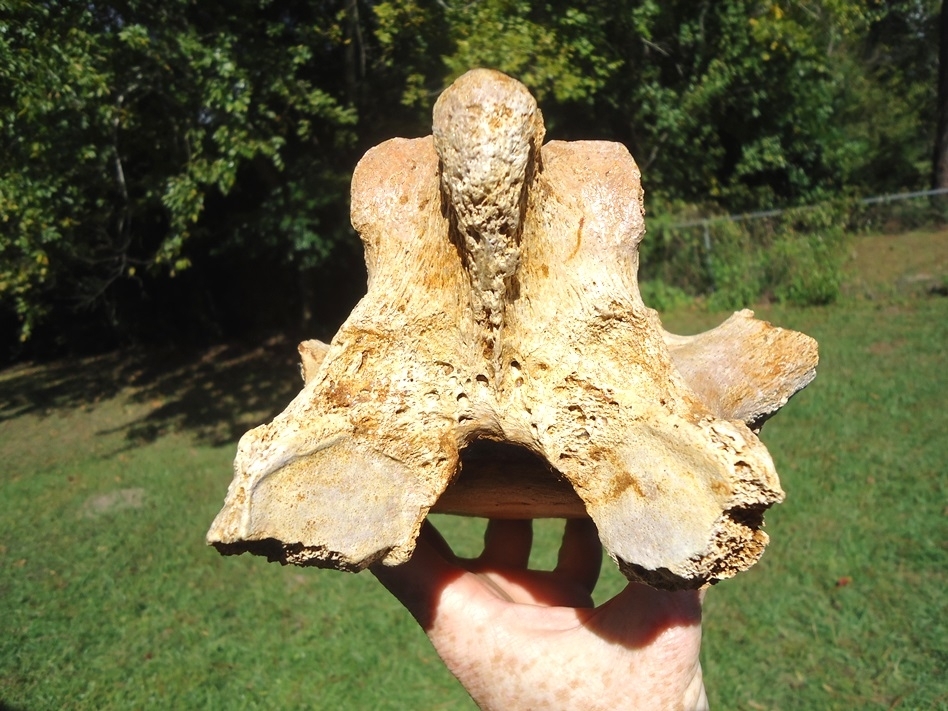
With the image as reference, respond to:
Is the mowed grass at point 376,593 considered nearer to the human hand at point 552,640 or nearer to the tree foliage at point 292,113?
the tree foliage at point 292,113

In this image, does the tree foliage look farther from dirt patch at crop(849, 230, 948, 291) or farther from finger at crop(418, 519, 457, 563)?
finger at crop(418, 519, 457, 563)

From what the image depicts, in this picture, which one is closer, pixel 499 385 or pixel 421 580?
pixel 499 385

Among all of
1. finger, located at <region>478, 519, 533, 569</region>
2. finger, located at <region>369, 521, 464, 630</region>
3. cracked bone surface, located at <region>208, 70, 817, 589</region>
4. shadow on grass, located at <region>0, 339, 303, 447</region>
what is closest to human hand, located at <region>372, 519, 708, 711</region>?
finger, located at <region>369, 521, 464, 630</region>

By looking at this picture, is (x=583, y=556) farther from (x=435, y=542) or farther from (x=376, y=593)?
(x=376, y=593)

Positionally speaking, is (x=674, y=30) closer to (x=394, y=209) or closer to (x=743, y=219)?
(x=743, y=219)

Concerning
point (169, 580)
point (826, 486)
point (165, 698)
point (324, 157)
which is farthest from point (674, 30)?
point (165, 698)

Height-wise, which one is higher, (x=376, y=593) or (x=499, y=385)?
(x=499, y=385)

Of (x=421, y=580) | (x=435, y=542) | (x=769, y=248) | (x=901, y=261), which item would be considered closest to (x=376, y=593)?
(x=435, y=542)
